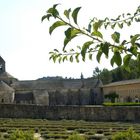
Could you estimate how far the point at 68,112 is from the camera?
39.1 meters

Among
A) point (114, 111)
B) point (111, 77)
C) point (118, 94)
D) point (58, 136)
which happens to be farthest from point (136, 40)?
point (111, 77)

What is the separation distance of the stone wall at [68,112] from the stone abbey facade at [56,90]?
2251 centimetres

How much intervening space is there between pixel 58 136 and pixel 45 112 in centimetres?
1728

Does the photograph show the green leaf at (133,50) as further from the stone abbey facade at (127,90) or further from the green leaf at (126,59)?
the stone abbey facade at (127,90)

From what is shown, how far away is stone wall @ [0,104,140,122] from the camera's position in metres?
38.3

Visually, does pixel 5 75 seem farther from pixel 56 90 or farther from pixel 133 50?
pixel 133 50

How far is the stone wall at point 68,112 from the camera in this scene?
38344mm

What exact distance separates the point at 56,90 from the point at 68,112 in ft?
91.9

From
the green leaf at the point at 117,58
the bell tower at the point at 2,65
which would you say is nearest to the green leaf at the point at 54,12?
the green leaf at the point at 117,58

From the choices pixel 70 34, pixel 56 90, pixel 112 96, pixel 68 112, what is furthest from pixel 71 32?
pixel 56 90

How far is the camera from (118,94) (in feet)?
211

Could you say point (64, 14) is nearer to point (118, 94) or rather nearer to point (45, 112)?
point (45, 112)

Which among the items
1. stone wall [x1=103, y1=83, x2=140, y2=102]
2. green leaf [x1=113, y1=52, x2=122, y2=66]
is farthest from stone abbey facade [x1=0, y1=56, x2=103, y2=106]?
green leaf [x1=113, y1=52, x2=122, y2=66]

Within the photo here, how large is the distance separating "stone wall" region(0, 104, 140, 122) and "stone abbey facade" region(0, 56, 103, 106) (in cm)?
2251
